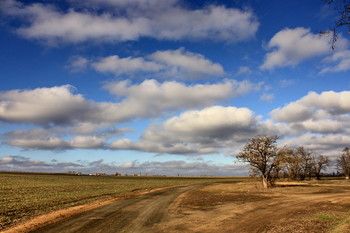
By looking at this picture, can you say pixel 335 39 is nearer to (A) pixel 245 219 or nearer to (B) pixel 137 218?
(A) pixel 245 219

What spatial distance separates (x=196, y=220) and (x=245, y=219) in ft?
10.2

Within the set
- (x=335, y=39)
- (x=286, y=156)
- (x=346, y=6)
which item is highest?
(x=346, y=6)

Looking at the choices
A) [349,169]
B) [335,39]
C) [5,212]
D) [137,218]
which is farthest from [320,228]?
[349,169]

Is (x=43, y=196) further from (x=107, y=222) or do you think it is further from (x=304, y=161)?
(x=304, y=161)

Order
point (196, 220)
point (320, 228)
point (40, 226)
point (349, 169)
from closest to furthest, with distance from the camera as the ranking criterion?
point (320, 228), point (40, 226), point (196, 220), point (349, 169)

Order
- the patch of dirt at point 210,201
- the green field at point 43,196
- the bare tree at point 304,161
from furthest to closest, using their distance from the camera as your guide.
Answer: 1. the bare tree at point 304,161
2. the patch of dirt at point 210,201
3. the green field at point 43,196

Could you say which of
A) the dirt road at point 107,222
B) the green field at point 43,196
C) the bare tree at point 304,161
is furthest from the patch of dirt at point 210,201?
the bare tree at point 304,161

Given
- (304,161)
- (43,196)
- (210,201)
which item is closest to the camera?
(210,201)

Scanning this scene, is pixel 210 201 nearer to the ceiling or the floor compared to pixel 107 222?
nearer to the floor

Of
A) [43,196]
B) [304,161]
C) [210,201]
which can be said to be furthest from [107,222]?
[304,161]

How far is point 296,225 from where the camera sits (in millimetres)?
14461

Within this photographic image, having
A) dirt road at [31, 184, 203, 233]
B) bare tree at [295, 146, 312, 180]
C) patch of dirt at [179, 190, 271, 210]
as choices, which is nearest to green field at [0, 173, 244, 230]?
dirt road at [31, 184, 203, 233]

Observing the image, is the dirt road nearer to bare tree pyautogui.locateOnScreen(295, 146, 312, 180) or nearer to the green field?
the green field

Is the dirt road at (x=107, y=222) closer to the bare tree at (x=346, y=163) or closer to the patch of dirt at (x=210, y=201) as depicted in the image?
the patch of dirt at (x=210, y=201)
